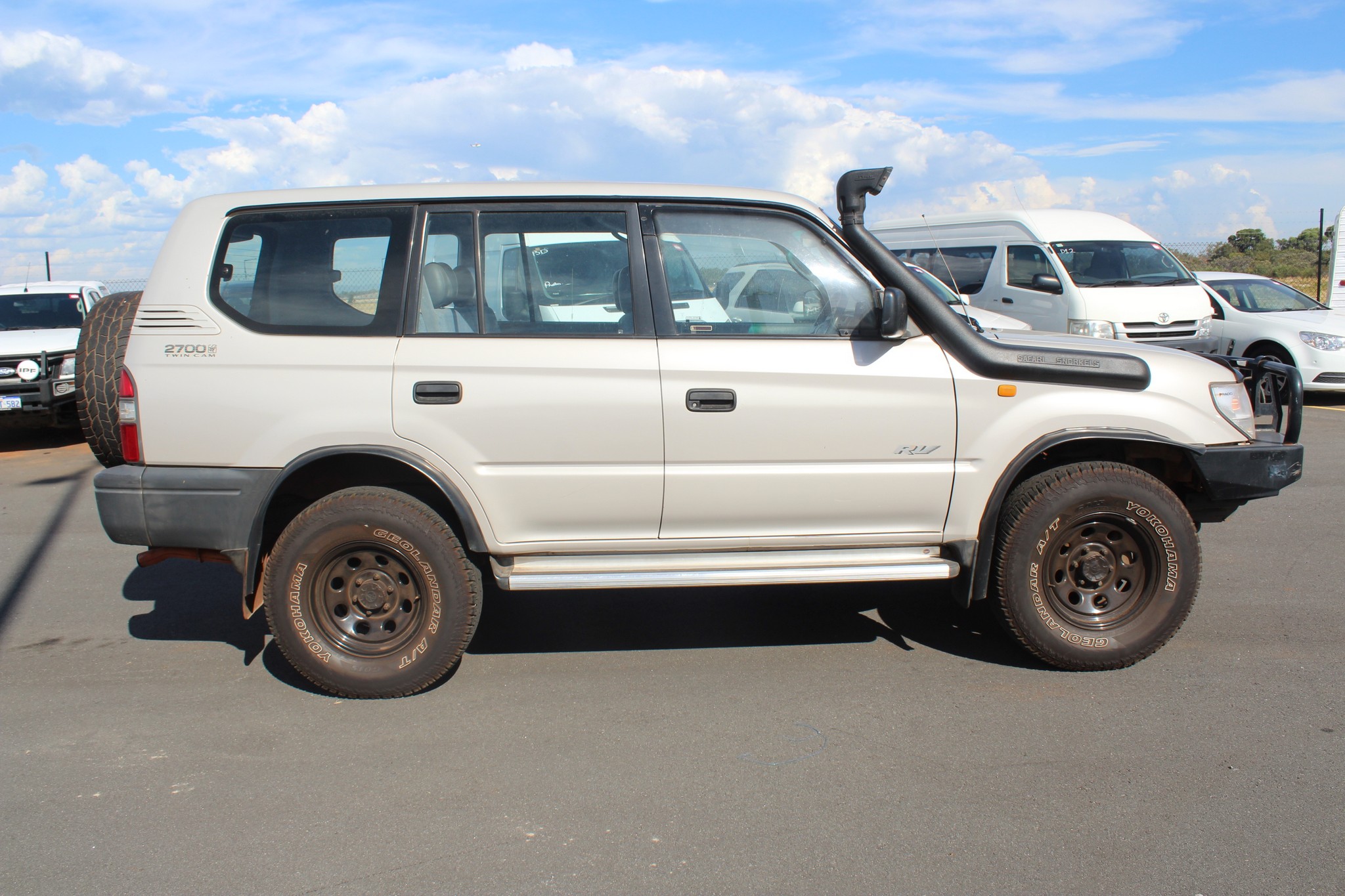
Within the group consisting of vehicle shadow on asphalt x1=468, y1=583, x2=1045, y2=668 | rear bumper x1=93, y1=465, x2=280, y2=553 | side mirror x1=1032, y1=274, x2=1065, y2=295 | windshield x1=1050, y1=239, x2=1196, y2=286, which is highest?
windshield x1=1050, y1=239, x2=1196, y2=286

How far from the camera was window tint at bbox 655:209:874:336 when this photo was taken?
3.95 meters

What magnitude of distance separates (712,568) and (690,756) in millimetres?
787

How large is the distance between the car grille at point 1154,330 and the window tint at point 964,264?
2111 millimetres

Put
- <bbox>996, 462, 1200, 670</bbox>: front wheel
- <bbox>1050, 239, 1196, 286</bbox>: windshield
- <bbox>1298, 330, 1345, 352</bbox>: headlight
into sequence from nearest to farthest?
1. <bbox>996, 462, 1200, 670</bbox>: front wheel
2. <bbox>1298, 330, 1345, 352</bbox>: headlight
3. <bbox>1050, 239, 1196, 286</bbox>: windshield

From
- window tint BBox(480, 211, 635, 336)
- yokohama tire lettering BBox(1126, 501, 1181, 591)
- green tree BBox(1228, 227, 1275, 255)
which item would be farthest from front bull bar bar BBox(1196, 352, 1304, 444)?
green tree BBox(1228, 227, 1275, 255)

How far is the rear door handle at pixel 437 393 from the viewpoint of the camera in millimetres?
3795

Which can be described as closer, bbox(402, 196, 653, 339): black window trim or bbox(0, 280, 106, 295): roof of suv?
bbox(402, 196, 653, 339): black window trim

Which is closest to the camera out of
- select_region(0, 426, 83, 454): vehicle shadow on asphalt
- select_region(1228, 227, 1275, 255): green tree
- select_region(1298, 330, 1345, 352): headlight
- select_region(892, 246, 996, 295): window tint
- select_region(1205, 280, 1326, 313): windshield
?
select_region(0, 426, 83, 454): vehicle shadow on asphalt

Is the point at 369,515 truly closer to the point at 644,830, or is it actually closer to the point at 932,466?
the point at 644,830

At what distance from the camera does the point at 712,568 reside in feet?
12.9

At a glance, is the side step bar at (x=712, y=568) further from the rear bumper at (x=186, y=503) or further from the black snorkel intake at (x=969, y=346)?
the rear bumper at (x=186, y=503)

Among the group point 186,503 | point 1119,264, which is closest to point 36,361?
point 186,503

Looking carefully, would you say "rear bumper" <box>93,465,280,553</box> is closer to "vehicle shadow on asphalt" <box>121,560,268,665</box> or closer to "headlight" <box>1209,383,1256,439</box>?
"vehicle shadow on asphalt" <box>121,560,268,665</box>

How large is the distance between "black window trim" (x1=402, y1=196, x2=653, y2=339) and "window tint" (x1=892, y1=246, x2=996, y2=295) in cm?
919
